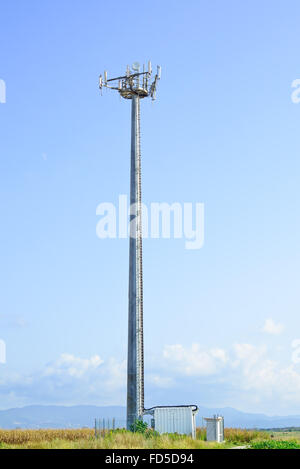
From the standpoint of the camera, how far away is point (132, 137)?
47.7 m

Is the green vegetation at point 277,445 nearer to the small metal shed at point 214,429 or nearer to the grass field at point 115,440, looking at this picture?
the grass field at point 115,440

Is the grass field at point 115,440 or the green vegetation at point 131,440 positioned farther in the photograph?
the green vegetation at point 131,440

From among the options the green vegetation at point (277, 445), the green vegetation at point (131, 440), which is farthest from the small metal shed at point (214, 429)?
the green vegetation at point (277, 445)

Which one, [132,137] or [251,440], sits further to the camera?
[132,137]

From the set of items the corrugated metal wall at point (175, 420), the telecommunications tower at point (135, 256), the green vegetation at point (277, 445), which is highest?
the telecommunications tower at point (135, 256)

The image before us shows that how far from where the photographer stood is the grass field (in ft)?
111

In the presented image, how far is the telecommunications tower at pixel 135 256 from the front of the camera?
43375 millimetres

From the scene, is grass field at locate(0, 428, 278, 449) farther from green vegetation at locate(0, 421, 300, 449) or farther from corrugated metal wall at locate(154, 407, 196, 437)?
corrugated metal wall at locate(154, 407, 196, 437)

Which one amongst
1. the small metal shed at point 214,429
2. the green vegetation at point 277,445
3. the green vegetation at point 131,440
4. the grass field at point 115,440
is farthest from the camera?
the small metal shed at point 214,429

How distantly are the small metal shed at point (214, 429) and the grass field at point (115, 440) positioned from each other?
75cm
